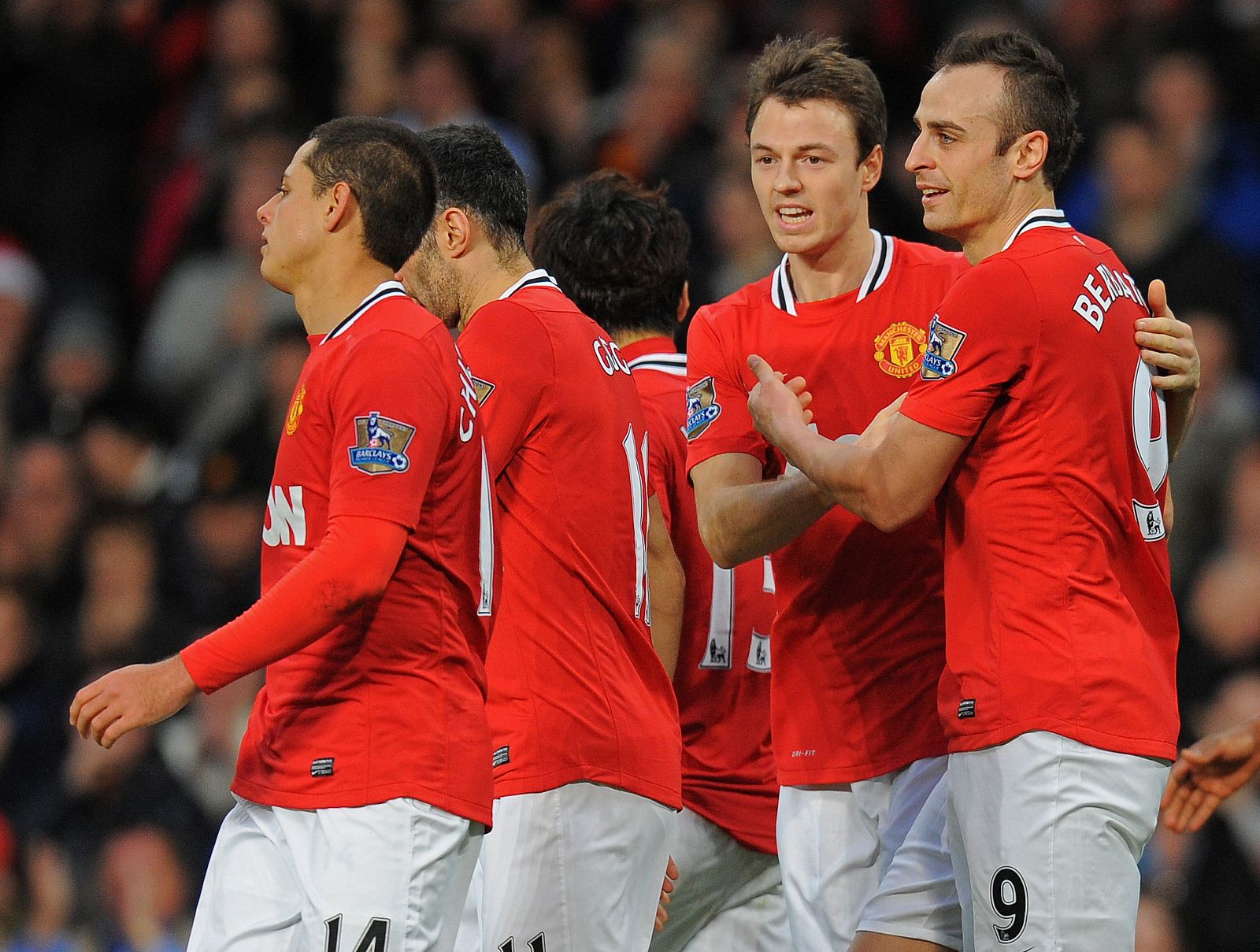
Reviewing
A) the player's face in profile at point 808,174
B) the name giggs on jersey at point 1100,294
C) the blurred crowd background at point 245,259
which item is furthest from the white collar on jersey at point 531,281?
the blurred crowd background at point 245,259

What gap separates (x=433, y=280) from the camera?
471 centimetres

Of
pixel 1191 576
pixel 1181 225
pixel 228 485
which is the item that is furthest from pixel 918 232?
pixel 228 485

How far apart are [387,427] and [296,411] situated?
298 mm

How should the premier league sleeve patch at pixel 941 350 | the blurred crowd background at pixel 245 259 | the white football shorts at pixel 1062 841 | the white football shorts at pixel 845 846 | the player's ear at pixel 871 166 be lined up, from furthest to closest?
1. the blurred crowd background at pixel 245 259
2. the player's ear at pixel 871 166
3. the white football shorts at pixel 845 846
4. the premier league sleeve patch at pixel 941 350
5. the white football shorts at pixel 1062 841

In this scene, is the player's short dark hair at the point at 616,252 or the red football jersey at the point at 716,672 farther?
the player's short dark hair at the point at 616,252

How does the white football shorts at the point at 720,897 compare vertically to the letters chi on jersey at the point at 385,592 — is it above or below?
below

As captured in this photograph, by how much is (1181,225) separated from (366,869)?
18.7ft

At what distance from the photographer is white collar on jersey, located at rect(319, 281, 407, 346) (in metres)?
3.81

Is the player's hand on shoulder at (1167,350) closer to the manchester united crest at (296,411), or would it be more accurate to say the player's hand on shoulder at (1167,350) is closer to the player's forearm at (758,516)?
the player's forearm at (758,516)

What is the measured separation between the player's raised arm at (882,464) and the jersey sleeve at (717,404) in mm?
528

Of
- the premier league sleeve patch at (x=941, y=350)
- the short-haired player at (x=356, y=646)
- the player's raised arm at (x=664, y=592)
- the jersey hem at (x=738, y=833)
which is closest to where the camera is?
the short-haired player at (x=356, y=646)

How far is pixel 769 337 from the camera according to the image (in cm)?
471

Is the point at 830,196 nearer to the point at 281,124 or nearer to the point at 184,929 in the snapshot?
the point at 184,929

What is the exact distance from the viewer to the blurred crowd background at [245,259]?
7.70 metres
